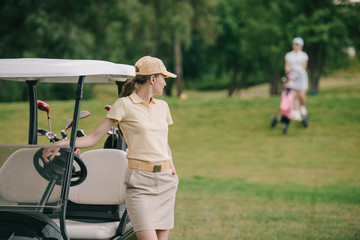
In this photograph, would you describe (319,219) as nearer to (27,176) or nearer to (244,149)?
(27,176)

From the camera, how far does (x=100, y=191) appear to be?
3.90 meters

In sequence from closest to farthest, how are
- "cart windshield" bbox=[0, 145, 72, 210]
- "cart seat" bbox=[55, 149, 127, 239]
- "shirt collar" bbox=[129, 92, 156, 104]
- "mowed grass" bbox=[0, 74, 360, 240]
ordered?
"cart windshield" bbox=[0, 145, 72, 210] < "shirt collar" bbox=[129, 92, 156, 104] < "cart seat" bbox=[55, 149, 127, 239] < "mowed grass" bbox=[0, 74, 360, 240]

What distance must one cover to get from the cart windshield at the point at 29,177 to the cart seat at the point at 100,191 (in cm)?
62

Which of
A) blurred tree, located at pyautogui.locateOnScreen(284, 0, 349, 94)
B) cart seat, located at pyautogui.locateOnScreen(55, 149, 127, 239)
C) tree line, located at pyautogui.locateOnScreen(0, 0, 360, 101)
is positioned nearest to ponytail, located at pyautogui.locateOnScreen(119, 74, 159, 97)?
cart seat, located at pyautogui.locateOnScreen(55, 149, 127, 239)

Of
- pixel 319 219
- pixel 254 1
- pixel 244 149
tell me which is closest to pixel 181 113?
pixel 244 149

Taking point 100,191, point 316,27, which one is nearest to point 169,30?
point 316,27

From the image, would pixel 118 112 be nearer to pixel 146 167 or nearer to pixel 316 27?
pixel 146 167

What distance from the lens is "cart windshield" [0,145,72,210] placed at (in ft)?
10.3

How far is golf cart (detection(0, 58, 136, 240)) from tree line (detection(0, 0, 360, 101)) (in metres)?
21.0

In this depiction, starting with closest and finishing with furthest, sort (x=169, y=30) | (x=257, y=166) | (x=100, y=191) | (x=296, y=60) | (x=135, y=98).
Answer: (x=135, y=98), (x=100, y=191), (x=257, y=166), (x=296, y=60), (x=169, y=30)

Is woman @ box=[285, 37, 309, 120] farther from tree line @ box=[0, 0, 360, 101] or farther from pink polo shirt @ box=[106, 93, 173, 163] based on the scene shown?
tree line @ box=[0, 0, 360, 101]

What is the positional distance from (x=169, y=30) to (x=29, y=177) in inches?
1176

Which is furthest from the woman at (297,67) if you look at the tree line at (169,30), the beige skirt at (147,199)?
the tree line at (169,30)

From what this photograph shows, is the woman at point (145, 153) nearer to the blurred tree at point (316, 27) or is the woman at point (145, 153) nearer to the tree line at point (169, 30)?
the tree line at point (169, 30)
